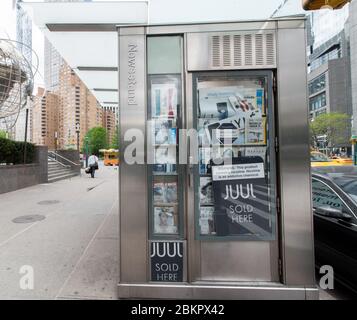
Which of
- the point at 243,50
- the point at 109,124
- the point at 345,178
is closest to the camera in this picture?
the point at 243,50

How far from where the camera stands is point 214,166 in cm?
311

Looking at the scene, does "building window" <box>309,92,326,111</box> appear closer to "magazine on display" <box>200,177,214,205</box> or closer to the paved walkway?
the paved walkway

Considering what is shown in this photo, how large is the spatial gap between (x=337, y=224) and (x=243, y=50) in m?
2.55

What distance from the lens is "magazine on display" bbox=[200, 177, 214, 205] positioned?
312 cm

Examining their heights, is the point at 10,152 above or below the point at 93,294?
above

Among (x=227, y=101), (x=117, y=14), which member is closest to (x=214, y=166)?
(x=227, y=101)

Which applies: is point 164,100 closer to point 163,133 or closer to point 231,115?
point 163,133

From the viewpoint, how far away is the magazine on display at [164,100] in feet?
10.2

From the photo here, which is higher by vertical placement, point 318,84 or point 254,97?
point 318,84
